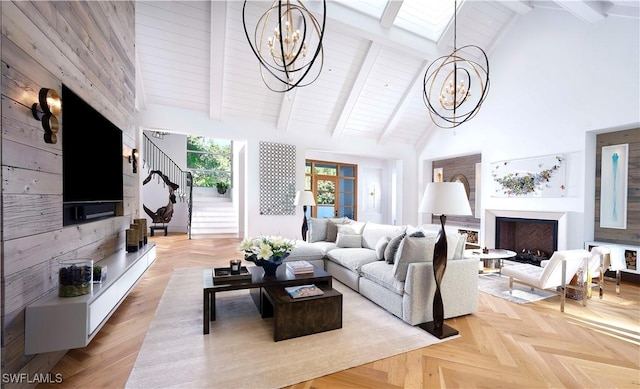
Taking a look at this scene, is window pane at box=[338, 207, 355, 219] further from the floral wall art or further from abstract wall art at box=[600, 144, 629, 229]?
abstract wall art at box=[600, 144, 629, 229]

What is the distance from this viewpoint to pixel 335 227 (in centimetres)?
492

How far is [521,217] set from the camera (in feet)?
18.3

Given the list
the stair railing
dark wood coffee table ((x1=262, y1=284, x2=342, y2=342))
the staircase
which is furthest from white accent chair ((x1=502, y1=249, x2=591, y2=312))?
the stair railing

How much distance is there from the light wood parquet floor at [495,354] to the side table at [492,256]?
1118 mm

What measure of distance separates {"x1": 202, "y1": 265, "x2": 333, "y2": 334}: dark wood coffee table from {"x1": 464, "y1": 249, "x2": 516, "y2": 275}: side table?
2750 millimetres

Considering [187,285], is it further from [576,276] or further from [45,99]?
[576,276]

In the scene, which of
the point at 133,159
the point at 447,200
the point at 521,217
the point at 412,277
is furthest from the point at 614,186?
the point at 133,159

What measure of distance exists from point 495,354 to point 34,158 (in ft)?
12.0

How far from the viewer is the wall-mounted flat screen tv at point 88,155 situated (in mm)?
2137

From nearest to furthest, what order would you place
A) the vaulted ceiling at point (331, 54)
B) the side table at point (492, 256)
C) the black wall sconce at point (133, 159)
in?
the black wall sconce at point (133, 159), the side table at point (492, 256), the vaulted ceiling at point (331, 54)

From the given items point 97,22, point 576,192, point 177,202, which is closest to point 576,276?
point 576,192

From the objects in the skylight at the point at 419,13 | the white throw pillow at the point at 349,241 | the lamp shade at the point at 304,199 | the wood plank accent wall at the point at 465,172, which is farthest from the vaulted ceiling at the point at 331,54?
the white throw pillow at the point at 349,241

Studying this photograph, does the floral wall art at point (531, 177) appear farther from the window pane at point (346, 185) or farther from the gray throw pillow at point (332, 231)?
the window pane at point (346, 185)

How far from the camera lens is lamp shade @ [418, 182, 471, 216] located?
8.07 feet
